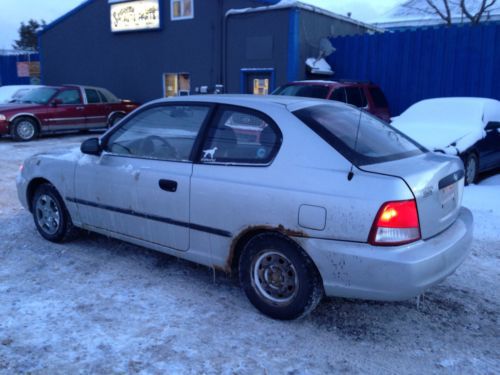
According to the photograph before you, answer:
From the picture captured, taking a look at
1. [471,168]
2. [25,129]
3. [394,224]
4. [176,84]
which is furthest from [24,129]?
[394,224]

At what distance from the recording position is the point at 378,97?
38.1 feet

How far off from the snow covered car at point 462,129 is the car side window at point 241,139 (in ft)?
15.1

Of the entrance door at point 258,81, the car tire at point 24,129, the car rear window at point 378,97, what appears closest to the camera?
the car rear window at point 378,97

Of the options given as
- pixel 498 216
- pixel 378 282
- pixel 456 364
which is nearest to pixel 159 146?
pixel 378 282

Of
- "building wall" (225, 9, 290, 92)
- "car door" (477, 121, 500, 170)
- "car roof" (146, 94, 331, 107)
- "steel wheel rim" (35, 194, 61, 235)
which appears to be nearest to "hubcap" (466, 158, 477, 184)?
"car door" (477, 121, 500, 170)

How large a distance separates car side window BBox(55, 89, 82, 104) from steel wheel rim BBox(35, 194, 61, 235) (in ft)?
31.5

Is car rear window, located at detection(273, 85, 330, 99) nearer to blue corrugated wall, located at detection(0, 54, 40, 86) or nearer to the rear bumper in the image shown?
the rear bumper

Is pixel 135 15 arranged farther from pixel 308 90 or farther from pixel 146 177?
pixel 146 177

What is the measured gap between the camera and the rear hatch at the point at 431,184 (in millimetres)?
2994

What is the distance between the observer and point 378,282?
9.58 ft

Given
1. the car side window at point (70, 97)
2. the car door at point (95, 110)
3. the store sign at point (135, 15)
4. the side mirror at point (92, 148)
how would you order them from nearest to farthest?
1. the side mirror at point (92, 148)
2. the car side window at point (70, 97)
3. the car door at point (95, 110)
4. the store sign at point (135, 15)

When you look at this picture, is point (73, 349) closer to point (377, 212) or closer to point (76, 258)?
point (76, 258)

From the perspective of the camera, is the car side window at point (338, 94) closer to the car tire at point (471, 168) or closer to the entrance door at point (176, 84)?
the car tire at point (471, 168)

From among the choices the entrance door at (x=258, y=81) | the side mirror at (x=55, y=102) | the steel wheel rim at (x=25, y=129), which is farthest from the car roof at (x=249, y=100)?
the side mirror at (x=55, y=102)
